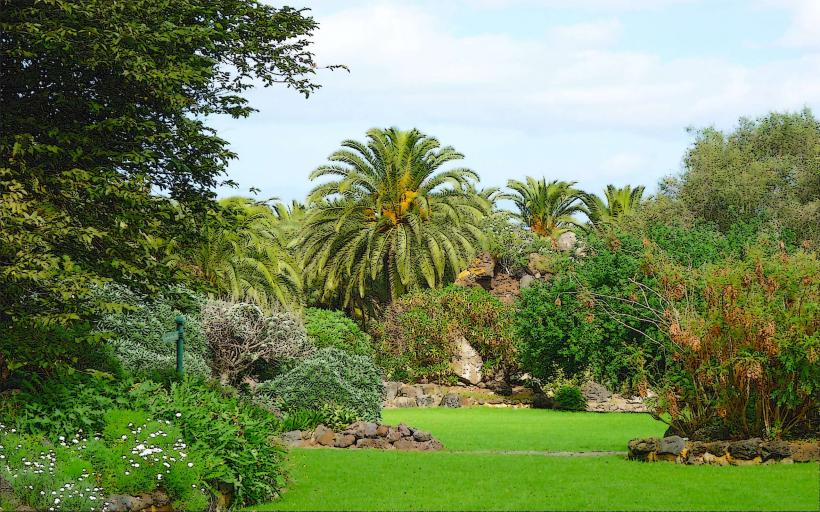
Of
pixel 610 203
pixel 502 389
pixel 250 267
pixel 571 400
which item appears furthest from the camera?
pixel 610 203

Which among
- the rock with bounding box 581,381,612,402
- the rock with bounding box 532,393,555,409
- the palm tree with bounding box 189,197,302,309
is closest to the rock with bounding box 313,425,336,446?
the palm tree with bounding box 189,197,302,309

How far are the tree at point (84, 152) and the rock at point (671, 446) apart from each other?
7.31 meters

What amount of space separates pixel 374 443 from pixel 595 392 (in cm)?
1332

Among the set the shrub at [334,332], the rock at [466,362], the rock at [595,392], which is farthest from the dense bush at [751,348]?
the rock at [466,362]

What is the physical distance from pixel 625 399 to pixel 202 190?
53.6 feet

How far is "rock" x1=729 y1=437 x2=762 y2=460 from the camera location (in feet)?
43.8

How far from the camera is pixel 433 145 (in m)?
38.1

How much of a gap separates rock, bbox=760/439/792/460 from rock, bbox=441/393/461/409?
1555cm

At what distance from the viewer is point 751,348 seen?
545 inches

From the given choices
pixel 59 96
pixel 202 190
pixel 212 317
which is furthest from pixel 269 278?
pixel 59 96

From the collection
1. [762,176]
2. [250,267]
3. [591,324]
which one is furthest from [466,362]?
[762,176]

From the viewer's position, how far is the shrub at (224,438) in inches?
427

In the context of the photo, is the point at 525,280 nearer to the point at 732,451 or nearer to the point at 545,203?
the point at 545,203

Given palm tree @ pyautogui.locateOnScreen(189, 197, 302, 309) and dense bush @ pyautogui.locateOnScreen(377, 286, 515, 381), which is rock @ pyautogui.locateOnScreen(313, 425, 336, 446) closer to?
palm tree @ pyautogui.locateOnScreen(189, 197, 302, 309)
